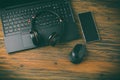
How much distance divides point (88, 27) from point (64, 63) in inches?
8.4

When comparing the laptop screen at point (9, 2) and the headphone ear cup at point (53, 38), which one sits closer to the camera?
the headphone ear cup at point (53, 38)

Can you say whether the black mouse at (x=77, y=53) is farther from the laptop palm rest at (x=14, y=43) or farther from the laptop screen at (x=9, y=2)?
the laptop screen at (x=9, y=2)

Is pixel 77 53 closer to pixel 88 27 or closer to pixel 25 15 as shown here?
pixel 88 27

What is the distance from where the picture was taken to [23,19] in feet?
3.72

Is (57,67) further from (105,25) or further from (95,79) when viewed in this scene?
(105,25)

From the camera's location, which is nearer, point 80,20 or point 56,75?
point 56,75

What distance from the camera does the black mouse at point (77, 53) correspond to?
40.8 inches

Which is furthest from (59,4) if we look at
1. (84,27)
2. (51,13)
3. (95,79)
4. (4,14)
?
(95,79)

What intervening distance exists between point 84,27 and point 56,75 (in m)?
0.27

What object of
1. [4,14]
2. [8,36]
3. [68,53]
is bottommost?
[68,53]

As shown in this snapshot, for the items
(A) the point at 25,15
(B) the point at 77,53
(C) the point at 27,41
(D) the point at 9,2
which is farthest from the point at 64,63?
(D) the point at 9,2

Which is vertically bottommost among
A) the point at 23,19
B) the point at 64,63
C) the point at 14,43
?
the point at 64,63

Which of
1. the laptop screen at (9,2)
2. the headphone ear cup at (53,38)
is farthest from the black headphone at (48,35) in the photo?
the laptop screen at (9,2)

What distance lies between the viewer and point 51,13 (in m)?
1.14
